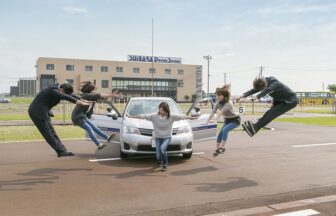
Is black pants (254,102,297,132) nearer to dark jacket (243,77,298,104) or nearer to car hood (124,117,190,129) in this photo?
dark jacket (243,77,298,104)

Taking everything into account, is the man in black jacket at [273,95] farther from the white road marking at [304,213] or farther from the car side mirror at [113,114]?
the car side mirror at [113,114]

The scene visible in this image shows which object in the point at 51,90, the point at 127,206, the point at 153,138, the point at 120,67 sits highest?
the point at 120,67

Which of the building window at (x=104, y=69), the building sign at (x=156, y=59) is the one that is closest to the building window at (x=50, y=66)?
the building window at (x=104, y=69)

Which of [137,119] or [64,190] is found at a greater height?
[137,119]

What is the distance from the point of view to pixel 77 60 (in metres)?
87.1

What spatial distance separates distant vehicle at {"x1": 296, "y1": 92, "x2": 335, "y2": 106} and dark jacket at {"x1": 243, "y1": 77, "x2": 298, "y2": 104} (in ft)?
226

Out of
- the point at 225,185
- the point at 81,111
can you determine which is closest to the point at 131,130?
the point at 81,111

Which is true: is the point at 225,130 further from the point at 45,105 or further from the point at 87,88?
the point at 45,105

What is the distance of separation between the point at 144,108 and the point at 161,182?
11.3 feet

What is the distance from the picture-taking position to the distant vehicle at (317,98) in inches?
2940

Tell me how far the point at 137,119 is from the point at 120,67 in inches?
3287

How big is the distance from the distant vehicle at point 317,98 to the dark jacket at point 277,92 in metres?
68.9

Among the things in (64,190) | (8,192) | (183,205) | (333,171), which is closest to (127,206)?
(183,205)

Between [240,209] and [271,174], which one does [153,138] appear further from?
[240,209]
